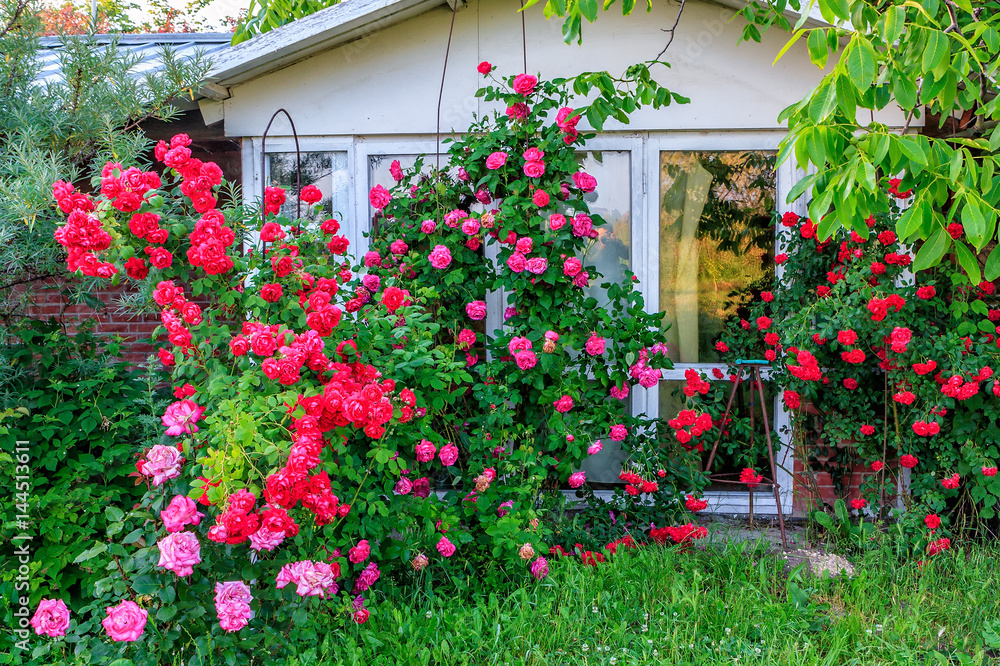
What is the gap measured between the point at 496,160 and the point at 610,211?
970 millimetres

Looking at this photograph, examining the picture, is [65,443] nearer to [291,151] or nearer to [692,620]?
[291,151]

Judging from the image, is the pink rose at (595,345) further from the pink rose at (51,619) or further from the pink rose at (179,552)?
the pink rose at (51,619)

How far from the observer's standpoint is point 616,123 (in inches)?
156

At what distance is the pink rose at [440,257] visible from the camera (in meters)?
3.45

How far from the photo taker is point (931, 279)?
3570 millimetres

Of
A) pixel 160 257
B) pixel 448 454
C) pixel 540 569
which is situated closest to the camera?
pixel 160 257

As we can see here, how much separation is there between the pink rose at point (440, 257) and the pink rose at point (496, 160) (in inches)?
19.9

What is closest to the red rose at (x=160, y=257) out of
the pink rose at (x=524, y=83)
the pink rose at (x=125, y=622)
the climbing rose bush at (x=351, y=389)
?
the climbing rose bush at (x=351, y=389)

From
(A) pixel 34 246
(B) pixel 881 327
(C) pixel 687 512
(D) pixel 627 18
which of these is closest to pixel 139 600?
(A) pixel 34 246

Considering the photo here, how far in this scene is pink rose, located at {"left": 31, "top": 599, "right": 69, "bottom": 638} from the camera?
83.5 inches

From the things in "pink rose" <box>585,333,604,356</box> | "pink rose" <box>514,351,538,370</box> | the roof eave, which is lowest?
"pink rose" <box>514,351,538,370</box>

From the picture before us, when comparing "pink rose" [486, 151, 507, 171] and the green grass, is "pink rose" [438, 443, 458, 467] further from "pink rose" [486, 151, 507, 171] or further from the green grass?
"pink rose" [486, 151, 507, 171]

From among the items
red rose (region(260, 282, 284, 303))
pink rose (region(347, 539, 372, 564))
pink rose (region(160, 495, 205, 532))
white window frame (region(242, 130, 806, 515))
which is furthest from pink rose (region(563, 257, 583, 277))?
pink rose (region(160, 495, 205, 532))

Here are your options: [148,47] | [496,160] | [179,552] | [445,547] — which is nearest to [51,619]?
[179,552]
